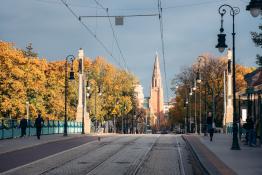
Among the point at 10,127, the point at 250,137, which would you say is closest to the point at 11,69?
the point at 10,127

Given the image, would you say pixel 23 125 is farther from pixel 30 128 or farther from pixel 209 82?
pixel 209 82

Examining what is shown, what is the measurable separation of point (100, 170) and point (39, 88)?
194ft

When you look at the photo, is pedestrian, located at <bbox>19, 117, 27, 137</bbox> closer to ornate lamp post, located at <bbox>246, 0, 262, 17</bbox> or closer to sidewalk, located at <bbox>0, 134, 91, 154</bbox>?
sidewalk, located at <bbox>0, 134, 91, 154</bbox>

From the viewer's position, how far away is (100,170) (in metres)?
17.7

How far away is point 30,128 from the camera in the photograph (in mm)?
46406

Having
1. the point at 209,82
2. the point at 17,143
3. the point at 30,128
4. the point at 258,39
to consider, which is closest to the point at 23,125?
the point at 30,128

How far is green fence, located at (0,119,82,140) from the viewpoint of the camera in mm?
38275

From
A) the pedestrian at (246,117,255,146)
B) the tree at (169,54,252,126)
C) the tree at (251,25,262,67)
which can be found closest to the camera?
the pedestrian at (246,117,255,146)

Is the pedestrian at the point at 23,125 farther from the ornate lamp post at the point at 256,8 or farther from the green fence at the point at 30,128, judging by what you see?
the ornate lamp post at the point at 256,8

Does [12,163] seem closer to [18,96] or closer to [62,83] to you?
[18,96]

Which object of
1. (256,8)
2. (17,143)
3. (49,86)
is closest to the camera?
(256,8)

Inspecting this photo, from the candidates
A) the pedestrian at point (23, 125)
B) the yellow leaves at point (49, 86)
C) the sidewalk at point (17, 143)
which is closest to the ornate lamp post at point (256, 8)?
the sidewalk at point (17, 143)

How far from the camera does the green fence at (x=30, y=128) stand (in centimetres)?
3828

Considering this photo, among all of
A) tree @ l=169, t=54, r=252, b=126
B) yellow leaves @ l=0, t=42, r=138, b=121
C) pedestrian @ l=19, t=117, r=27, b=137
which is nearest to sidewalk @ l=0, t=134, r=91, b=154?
pedestrian @ l=19, t=117, r=27, b=137
